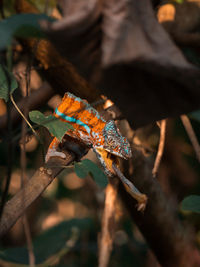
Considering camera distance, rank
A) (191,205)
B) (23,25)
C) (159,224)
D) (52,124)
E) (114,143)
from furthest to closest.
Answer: (159,224) < (114,143) < (191,205) < (52,124) < (23,25)

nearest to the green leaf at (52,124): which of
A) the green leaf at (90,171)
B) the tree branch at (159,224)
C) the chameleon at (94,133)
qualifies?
the green leaf at (90,171)

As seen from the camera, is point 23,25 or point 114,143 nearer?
point 23,25

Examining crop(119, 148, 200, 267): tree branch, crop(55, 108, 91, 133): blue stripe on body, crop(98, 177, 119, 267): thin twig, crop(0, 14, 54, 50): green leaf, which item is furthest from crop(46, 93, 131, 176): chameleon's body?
crop(0, 14, 54, 50): green leaf

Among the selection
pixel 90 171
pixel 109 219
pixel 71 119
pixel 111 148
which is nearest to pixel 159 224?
pixel 109 219

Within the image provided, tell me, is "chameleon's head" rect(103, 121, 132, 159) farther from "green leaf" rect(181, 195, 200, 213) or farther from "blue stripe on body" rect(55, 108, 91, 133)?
"green leaf" rect(181, 195, 200, 213)

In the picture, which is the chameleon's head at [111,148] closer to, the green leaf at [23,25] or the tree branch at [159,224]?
the tree branch at [159,224]

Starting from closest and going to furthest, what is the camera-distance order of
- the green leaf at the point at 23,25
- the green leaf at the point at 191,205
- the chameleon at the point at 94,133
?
1. the green leaf at the point at 23,25
2. the green leaf at the point at 191,205
3. the chameleon at the point at 94,133

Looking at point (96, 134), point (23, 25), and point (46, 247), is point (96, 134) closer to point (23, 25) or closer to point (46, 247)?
point (46, 247)
